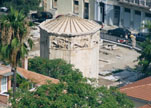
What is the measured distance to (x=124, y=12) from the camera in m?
85.3

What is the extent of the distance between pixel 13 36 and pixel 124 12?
40.6m

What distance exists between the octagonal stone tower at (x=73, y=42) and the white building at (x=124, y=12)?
77.1 feet

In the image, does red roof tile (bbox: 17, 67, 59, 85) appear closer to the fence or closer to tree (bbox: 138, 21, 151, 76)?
tree (bbox: 138, 21, 151, 76)

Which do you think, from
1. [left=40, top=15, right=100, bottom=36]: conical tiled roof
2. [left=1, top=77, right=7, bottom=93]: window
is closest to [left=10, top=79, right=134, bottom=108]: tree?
[left=1, top=77, right=7, bottom=93]: window

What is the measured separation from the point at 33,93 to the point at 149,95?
1098 cm

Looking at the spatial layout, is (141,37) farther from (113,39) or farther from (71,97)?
(71,97)

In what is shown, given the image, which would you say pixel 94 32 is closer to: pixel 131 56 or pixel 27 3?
pixel 131 56

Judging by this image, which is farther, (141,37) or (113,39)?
(113,39)

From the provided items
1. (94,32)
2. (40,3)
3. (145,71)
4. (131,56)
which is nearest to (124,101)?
(94,32)

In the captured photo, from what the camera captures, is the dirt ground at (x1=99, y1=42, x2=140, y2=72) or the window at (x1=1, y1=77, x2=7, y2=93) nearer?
the window at (x1=1, y1=77, x2=7, y2=93)

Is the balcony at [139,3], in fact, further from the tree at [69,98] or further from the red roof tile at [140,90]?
the tree at [69,98]

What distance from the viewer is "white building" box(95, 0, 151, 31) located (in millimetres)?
82137

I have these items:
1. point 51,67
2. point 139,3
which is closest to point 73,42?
point 51,67

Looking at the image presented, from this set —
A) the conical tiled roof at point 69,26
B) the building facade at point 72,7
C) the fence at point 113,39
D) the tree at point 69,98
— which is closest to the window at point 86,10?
the building facade at point 72,7
